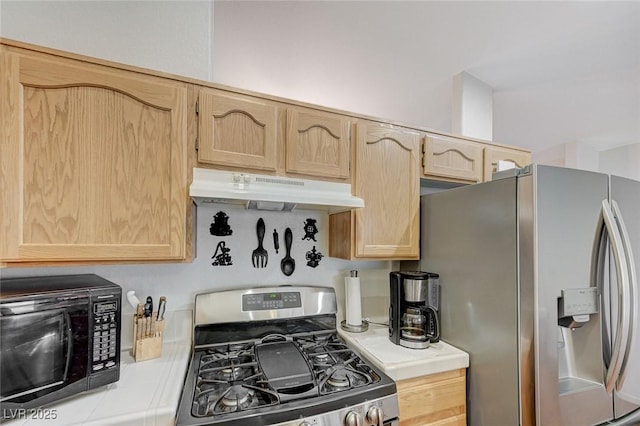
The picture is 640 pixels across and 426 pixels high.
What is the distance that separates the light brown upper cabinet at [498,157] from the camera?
5.88 ft

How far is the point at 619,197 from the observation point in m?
1.23

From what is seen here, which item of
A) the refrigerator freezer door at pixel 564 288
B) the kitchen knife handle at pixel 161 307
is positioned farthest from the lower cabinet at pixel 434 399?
the kitchen knife handle at pixel 161 307

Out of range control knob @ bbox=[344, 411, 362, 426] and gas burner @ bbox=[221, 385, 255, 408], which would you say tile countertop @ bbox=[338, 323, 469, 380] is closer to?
range control knob @ bbox=[344, 411, 362, 426]

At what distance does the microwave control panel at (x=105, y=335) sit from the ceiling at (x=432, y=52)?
1.62 metres

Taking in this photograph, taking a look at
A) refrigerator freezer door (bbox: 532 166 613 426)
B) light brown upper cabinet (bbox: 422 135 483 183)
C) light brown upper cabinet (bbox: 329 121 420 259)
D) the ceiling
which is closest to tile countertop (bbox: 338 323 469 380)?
refrigerator freezer door (bbox: 532 166 613 426)

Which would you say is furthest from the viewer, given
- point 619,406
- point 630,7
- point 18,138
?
point 630,7

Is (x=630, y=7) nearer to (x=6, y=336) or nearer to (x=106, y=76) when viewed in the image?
(x=106, y=76)

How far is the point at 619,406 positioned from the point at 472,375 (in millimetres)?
591

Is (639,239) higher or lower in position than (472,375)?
higher

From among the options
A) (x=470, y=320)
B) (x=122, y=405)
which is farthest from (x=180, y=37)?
(x=470, y=320)

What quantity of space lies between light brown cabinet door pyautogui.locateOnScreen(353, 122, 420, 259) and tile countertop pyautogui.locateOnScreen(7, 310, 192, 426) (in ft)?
3.11

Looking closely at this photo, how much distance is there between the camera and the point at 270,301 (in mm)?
1512

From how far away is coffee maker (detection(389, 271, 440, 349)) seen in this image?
141cm

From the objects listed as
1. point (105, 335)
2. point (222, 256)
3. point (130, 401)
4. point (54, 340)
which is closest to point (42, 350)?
point (54, 340)
